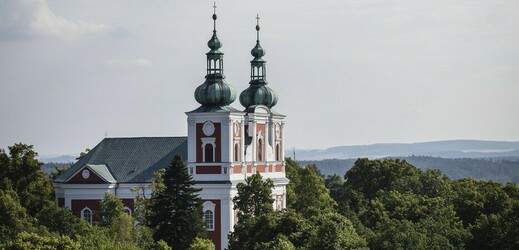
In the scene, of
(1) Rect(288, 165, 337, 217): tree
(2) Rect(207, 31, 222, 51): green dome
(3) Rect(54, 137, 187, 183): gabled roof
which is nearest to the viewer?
(2) Rect(207, 31, 222, 51): green dome

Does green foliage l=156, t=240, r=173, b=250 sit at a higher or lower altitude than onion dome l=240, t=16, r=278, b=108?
lower

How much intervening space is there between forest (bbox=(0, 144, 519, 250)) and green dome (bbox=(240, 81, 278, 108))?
6.20 metres

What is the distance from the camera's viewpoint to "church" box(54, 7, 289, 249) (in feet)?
293

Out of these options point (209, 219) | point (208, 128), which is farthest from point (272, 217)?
point (208, 128)

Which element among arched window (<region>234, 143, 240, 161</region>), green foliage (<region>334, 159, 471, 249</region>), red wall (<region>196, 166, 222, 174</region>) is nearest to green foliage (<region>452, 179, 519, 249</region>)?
green foliage (<region>334, 159, 471, 249</region>)

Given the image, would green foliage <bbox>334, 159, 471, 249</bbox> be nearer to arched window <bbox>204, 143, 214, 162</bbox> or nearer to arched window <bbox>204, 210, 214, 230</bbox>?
arched window <bbox>204, 210, 214, 230</bbox>

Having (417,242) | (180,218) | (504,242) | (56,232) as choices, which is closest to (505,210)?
(504,242)

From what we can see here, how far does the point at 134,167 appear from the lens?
94000 millimetres

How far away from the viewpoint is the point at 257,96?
9781 centimetres

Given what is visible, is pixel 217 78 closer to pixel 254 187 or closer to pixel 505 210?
→ pixel 254 187

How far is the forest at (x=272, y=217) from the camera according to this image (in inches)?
2763

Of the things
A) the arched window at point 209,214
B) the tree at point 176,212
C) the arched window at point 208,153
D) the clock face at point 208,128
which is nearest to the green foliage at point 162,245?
the tree at point 176,212

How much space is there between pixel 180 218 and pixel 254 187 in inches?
316

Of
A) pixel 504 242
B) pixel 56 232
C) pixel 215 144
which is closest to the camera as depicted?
pixel 504 242
